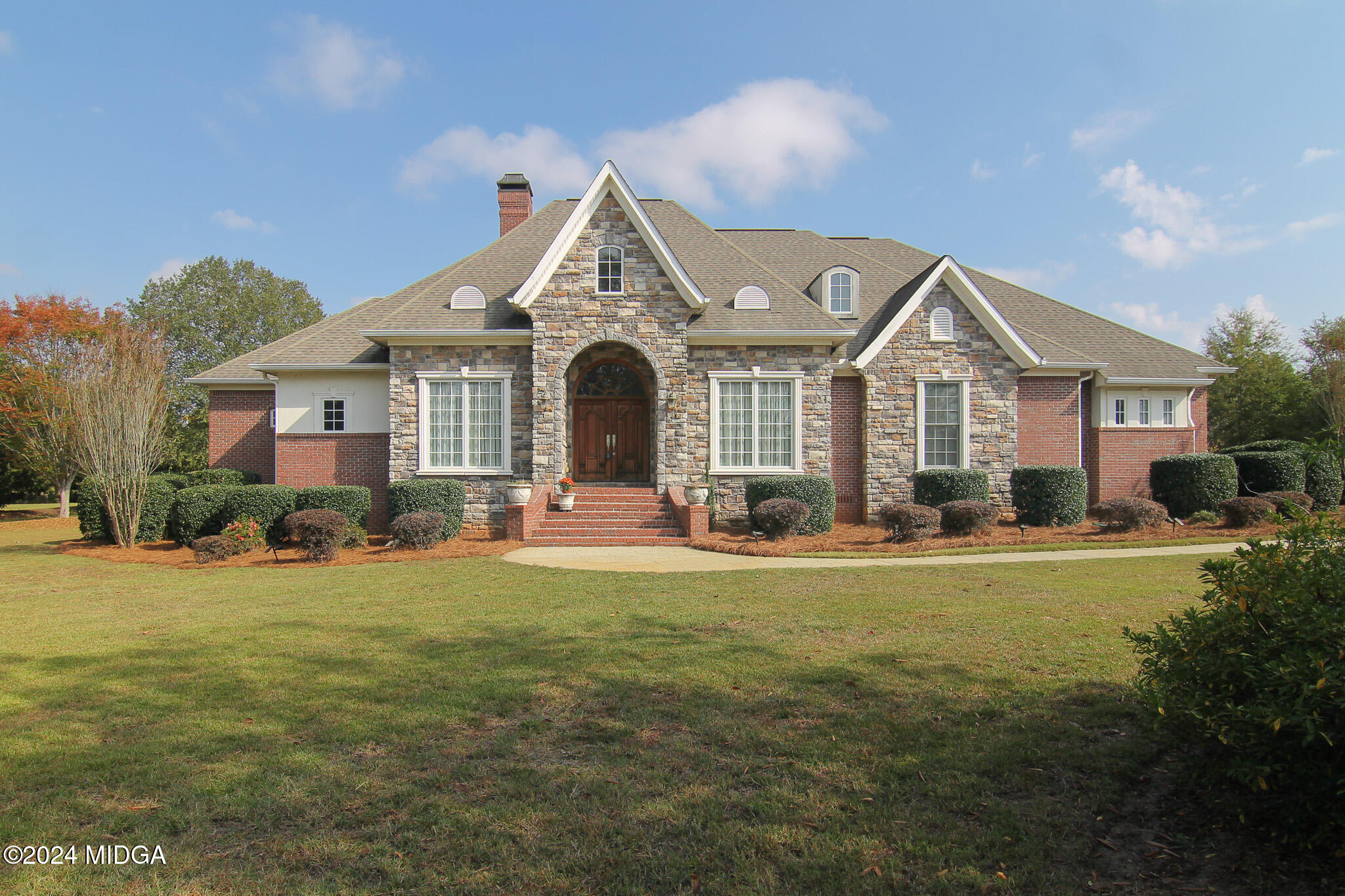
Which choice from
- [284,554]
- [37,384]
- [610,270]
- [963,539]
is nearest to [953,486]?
[963,539]

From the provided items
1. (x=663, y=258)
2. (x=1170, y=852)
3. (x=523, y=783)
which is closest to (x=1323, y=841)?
(x=1170, y=852)

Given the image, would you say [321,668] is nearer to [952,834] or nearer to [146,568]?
[952,834]

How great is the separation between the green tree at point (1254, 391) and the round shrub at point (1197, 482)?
18.6 meters

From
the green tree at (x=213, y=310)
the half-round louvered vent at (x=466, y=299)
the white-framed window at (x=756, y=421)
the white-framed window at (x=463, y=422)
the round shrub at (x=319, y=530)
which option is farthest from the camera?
the green tree at (x=213, y=310)

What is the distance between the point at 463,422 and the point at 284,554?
4.87m

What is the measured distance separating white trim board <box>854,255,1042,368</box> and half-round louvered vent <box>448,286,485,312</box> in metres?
9.48

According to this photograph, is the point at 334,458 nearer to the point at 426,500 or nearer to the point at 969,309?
the point at 426,500

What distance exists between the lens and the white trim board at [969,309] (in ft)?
54.7

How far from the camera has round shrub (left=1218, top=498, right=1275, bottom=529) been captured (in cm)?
1403

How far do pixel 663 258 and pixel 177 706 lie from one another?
42.9ft

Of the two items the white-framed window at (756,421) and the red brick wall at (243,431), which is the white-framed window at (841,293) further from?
the red brick wall at (243,431)

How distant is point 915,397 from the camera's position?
17.1 meters

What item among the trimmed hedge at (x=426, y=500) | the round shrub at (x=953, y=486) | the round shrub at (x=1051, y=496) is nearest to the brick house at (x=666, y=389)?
the round shrub at (x=953, y=486)

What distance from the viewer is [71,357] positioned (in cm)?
1510
